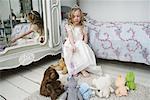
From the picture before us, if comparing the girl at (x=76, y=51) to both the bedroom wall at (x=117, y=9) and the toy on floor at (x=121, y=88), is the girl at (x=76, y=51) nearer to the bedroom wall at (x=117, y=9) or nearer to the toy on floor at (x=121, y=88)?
the toy on floor at (x=121, y=88)

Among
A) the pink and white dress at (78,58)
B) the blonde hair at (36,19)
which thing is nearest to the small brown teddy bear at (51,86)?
the pink and white dress at (78,58)

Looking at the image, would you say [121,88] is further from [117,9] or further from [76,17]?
[117,9]

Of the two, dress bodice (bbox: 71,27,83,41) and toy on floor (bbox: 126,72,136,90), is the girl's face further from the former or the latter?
toy on floor (bbox: 126,72,136,90)

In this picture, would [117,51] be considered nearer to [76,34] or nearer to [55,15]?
[76,34]

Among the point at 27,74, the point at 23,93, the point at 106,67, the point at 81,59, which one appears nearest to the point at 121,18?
the point at 106,67

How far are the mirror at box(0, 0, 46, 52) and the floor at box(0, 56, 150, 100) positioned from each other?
0.30 meters

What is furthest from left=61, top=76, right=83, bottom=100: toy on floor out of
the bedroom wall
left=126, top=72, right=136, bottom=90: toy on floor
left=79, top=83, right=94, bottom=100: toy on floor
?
the bedroom wall

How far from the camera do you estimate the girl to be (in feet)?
5.98

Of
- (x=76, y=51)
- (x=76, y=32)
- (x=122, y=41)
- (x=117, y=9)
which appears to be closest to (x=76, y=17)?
(x=76, y=32)

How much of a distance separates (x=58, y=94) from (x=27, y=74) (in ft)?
2.08

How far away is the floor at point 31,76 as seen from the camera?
62.0 inches

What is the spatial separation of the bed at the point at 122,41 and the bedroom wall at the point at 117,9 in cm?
59

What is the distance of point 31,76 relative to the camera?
1.90 m

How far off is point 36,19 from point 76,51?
503 mm
